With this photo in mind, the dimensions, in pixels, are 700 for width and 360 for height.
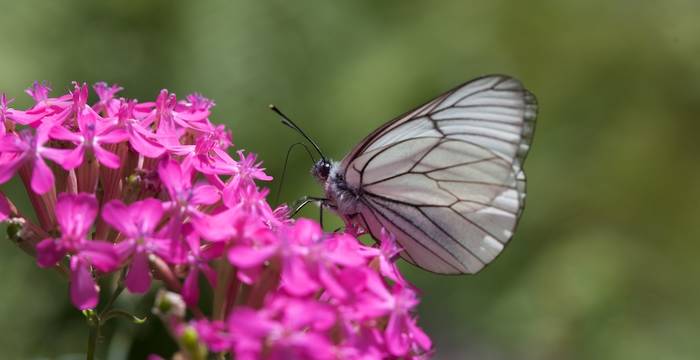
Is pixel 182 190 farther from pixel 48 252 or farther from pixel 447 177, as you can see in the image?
pixel 447 177

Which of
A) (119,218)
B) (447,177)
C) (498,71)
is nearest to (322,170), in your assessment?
(447,177)

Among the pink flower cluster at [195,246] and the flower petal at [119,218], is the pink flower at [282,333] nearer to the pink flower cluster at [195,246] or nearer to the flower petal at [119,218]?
the pink flower cluster at [195,246]

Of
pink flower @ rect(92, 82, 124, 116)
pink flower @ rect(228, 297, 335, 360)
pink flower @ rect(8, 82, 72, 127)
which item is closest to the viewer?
pink flower @ rect(228, 297, 335, 360)

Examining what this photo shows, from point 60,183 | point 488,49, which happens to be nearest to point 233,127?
point 488,49

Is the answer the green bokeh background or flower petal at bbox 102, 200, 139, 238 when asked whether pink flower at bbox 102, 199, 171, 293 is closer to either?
flower petal at bbox 102, 200, 139, 238

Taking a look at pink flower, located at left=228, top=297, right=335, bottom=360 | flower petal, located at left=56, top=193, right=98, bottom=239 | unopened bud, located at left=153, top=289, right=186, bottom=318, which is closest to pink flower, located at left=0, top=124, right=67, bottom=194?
flower petal, located at left=56, top=193, right=98, bottom=239

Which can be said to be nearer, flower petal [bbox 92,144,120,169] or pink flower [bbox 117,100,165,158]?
flower petal [bbox 92,144,120,169]

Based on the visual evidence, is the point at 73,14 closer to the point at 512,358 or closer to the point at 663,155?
the point at 512,358

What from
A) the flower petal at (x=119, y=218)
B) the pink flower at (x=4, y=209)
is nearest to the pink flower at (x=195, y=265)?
the flower petal at (x=119, y=218)
